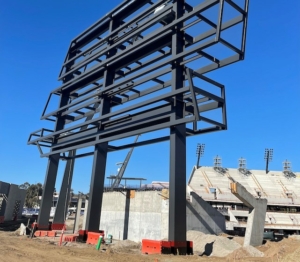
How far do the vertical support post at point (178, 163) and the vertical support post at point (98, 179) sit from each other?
6.97 m

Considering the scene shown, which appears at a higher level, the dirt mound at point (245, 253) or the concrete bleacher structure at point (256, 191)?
the concrete bleacher structure at point (256, 191)

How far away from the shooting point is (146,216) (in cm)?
2406

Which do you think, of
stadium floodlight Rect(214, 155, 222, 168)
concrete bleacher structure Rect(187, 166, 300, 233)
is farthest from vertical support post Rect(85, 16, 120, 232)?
stadium floodlight Rect(214, 155, 222, 168)

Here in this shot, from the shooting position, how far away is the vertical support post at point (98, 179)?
19.0 metres

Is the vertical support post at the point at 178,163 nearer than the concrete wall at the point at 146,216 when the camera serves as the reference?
Yes

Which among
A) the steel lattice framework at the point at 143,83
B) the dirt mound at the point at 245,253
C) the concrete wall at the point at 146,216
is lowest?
the dirt mound at the point at 245,253

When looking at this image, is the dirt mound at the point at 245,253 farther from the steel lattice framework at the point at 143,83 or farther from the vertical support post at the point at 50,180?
the vertical support post at the point at 50,180

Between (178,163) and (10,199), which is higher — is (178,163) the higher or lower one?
the higher one

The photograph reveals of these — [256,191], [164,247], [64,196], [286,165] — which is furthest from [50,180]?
[286,165]

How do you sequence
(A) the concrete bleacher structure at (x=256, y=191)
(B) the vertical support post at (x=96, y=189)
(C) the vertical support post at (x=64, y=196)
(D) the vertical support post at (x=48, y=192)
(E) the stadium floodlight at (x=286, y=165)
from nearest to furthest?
1. (B) the vertical support post at (x=96, y=189)
2. (D) the vertical support post at (x=48, y=192)
3. (C) the vertical support post at (x=64, y=196)
4. (A) the concrete bleacher structure at (x=256, y=191)
5. (E) the stadium floodlight at (x=286, y=165)

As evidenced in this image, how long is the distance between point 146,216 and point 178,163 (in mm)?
11404

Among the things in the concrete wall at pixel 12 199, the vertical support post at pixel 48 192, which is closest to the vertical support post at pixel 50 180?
the vertical support post at pixel 48 192

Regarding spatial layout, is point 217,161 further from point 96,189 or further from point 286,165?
point 96,189

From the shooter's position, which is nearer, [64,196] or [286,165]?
[64,196]
